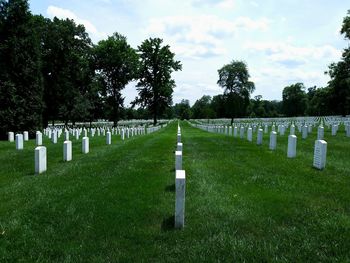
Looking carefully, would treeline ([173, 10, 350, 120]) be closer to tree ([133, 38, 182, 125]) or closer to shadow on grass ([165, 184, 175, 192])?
tree ([133, 38, 182, 125])

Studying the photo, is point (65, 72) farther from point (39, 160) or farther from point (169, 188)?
point (169, 188)

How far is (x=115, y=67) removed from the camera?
72125 mm

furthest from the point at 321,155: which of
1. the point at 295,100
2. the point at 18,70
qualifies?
the point at 295,100

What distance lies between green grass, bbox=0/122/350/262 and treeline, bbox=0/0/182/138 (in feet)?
75.1

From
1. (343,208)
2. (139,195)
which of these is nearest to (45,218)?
(139,195)

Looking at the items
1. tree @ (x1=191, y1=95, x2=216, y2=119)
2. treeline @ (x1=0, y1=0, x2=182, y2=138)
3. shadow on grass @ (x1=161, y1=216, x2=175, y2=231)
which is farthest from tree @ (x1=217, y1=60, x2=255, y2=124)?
shadow on grass @ (x1=161, y1=216, x2=175, y2=231)

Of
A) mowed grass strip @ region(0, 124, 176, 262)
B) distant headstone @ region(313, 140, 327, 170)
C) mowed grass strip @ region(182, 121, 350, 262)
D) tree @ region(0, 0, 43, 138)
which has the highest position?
tree @ region(0, 0, 43, 138)

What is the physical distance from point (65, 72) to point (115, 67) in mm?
19989

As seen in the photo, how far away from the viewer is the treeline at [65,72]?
1273 inches

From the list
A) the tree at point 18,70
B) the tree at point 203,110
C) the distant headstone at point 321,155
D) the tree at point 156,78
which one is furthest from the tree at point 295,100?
the distant headstone at point 321,155

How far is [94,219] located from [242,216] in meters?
2.43

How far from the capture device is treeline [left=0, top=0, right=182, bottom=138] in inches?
1273

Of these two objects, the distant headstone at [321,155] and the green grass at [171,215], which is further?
the distant headstone at [321,155]

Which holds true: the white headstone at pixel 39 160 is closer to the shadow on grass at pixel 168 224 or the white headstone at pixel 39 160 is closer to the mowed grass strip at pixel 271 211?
the mowed grass strip at pixel 271 211
